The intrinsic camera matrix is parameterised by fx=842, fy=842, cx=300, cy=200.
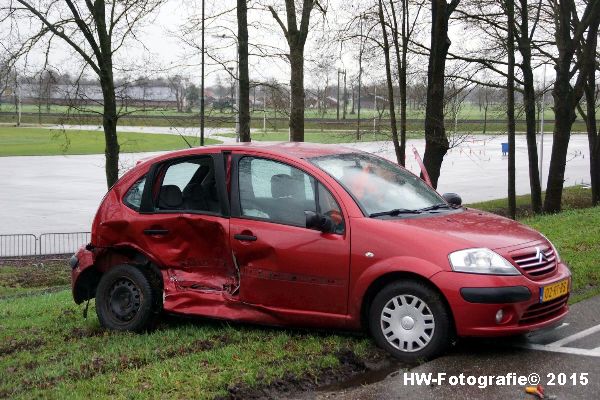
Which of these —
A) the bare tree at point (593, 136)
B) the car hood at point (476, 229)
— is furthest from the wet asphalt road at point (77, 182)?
the car hood at point (476, 229)

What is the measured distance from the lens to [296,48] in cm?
2125

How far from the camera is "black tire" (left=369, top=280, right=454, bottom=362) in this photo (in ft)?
20.4

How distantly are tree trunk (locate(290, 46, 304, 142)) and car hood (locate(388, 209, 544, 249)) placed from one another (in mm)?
13958

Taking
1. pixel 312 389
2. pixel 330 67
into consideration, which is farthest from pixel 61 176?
pixel 312 389

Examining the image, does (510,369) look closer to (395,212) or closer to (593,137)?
(395,212)

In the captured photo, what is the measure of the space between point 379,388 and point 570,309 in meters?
2.98

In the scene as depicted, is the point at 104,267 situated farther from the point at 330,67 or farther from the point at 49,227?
the point at 49,227

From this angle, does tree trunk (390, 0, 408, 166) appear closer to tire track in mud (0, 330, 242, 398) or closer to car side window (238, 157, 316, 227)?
car side window (238, 157, 316, 227)

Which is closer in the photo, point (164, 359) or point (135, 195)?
point (164, 359)

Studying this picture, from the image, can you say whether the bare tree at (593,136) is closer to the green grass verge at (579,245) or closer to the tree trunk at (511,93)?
Result: the tree trunk at (511,93)

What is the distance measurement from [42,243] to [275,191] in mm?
18999

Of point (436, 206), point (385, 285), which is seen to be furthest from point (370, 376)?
point (436, 206)

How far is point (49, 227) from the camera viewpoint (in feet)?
91.0

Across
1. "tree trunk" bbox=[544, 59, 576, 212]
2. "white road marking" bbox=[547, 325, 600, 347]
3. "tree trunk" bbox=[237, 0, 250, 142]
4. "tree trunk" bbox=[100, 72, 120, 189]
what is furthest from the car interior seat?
"tree trunk" bbox=[544, 59, 576, 212]
